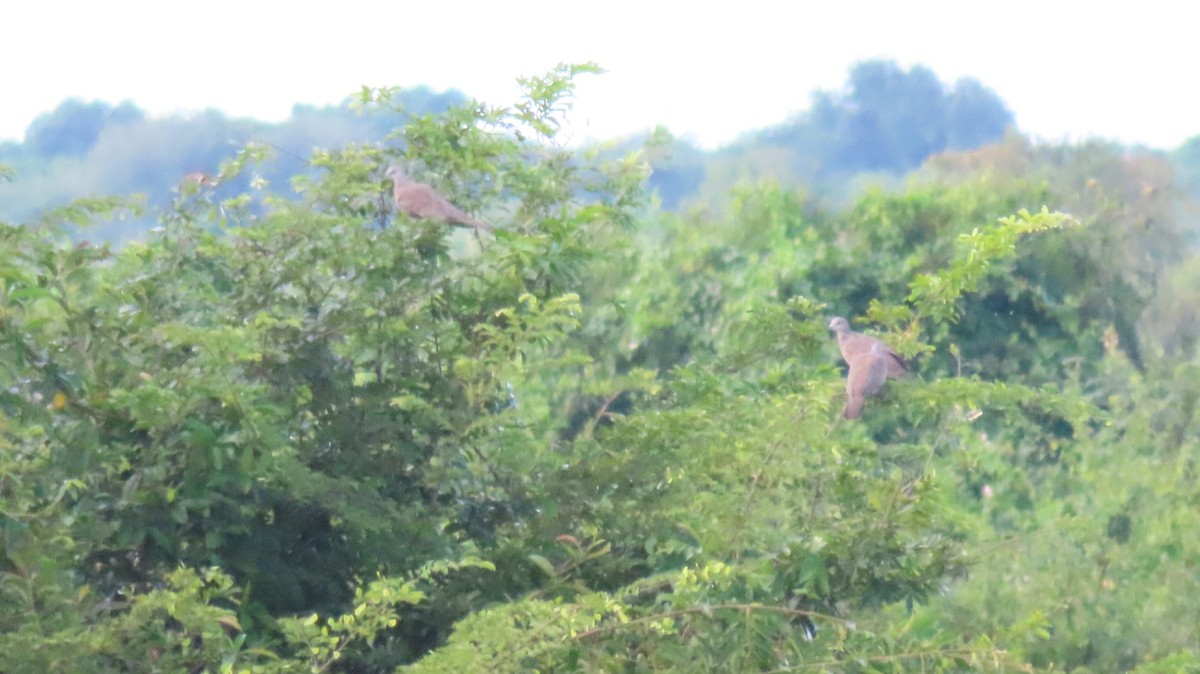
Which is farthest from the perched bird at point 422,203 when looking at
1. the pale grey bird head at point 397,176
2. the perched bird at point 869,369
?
the perched bird at point 869,369

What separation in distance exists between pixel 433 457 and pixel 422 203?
23.2 inches

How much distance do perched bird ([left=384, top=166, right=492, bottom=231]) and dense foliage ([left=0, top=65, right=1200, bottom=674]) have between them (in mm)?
51

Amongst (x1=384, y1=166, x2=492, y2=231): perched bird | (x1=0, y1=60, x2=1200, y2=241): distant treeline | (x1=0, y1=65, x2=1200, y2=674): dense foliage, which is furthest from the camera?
(x1=0, y1=60, x2=1200, y2=241): distant treeline

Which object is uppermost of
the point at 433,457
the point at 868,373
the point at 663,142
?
the point at 663,142

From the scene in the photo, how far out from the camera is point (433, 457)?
115 inches

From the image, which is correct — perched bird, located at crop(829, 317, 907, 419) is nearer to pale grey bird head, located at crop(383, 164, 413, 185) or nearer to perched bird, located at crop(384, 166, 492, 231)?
perched bird, located at crop(384, 166, 492, 231)

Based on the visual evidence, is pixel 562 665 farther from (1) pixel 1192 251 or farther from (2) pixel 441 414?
(1) pixel 1192 251

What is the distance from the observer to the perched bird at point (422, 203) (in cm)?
311

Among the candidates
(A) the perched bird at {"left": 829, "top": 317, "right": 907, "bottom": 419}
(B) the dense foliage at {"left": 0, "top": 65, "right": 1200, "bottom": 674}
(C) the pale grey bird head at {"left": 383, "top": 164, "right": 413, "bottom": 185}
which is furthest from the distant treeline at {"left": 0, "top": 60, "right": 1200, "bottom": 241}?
(A) the perched bird at {"left": 829, "top": 317, "right": 907, "bottom": 419}

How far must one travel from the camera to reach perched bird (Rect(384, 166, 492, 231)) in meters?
3.11

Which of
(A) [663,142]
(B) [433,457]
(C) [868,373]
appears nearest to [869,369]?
(C) [868,373]

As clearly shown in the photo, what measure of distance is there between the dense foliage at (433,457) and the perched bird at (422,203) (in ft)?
0.17

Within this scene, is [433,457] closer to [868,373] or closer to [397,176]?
[397,176]

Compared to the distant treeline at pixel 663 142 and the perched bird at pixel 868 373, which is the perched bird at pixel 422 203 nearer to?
the distant treeline at pixel 663 142
